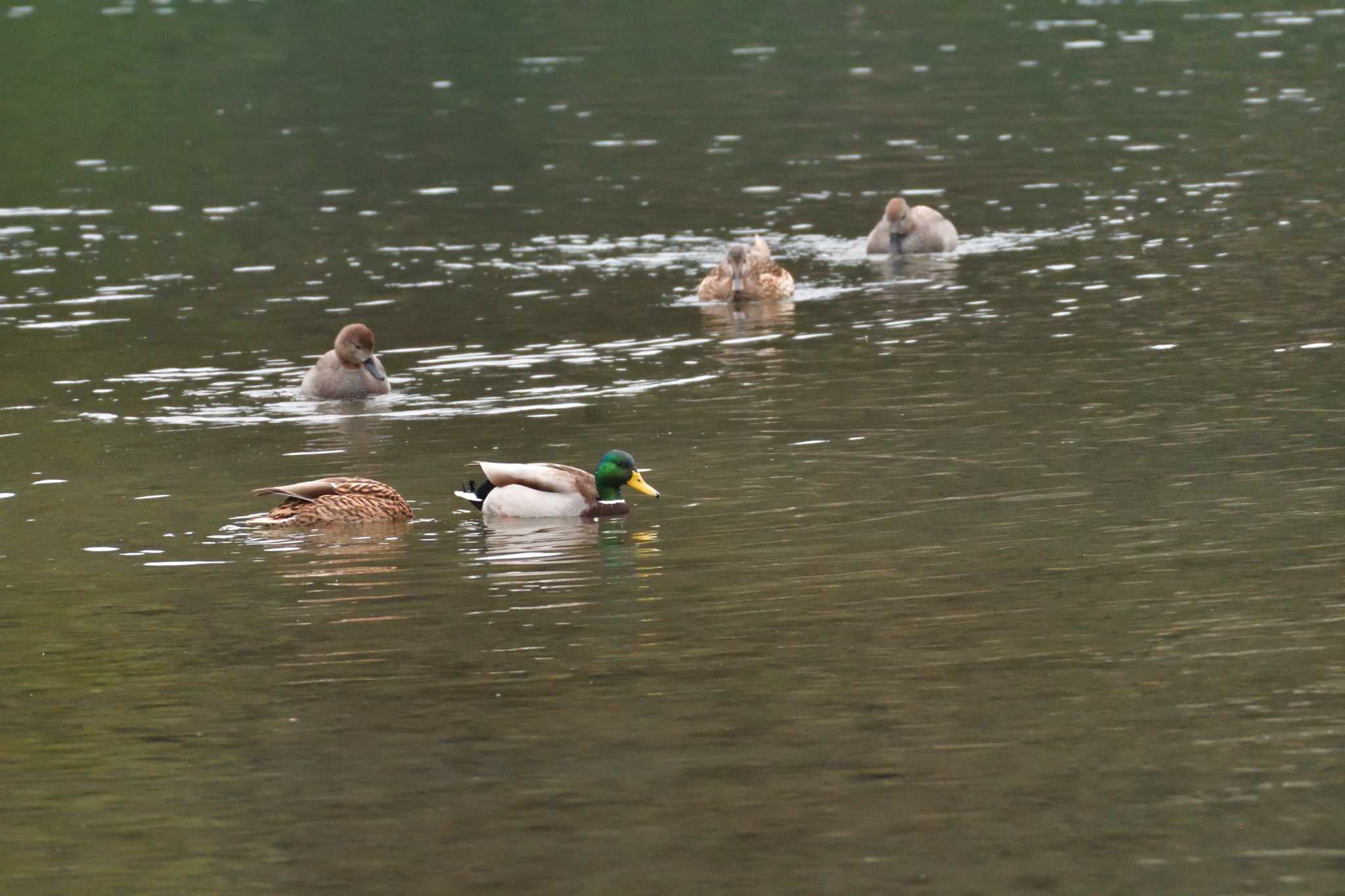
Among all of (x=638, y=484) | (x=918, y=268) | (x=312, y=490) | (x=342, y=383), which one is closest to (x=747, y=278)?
(x=918, y=268)

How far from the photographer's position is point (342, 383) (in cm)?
2172

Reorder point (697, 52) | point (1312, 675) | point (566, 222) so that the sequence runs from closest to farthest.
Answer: point (1312, 675) → point (566, 222) → point (697, 52)

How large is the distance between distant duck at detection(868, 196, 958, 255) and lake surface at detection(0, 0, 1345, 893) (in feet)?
1.62

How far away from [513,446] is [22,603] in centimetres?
564

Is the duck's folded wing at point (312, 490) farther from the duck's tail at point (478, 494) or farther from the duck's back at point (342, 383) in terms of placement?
the duck's back at point (342, 383)

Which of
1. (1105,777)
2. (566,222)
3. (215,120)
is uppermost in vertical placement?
(215,120)

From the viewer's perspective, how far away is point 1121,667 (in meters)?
11.5

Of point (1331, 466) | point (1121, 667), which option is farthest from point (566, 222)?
point (1121, 667)

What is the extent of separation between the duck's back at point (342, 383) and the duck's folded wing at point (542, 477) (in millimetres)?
5574

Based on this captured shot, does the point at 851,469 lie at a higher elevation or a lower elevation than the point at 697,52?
lower

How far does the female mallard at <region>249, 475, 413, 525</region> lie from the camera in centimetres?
1614

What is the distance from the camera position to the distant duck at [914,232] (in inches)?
1148

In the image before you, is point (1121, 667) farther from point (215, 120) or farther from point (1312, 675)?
point (215, 120)

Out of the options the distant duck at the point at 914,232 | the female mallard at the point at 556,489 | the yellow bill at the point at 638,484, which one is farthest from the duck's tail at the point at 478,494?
the distant duck at the point at 914,232
